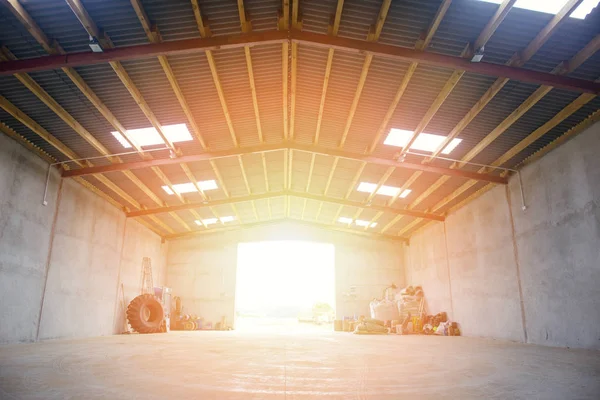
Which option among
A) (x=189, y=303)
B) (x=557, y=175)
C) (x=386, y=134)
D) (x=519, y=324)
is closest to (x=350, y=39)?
(x=386, y=134)

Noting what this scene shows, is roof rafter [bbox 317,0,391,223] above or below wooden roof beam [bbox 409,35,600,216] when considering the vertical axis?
above

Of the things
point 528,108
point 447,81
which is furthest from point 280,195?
point 528,108

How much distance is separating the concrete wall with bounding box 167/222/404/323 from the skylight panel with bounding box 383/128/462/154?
12580mm

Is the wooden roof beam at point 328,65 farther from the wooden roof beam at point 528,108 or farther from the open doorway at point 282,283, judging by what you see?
the open doorway at point 282,283

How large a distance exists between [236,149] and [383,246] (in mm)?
14112

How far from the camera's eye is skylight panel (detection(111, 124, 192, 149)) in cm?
1143

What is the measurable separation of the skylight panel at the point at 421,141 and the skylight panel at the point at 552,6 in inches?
194

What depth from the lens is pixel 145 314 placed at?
1816 centimetres

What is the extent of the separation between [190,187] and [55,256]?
5.74m

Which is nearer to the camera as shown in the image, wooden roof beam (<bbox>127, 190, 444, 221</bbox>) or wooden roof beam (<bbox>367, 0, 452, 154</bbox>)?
wooden roof beam (<bbox>367, 0, 452, 154</bbox>)

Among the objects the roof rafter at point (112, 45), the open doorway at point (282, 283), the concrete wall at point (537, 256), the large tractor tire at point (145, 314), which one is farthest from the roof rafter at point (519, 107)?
the open doorway at point (282, 283)

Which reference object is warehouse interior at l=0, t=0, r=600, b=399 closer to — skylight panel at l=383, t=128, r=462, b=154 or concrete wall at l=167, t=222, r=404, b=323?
skylight panel at l=383, t=128, r=462, b=154

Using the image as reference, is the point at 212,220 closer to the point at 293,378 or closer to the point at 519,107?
the point at 519,107

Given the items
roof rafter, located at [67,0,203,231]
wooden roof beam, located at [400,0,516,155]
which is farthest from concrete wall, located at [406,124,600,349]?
roof rafter, located at [67,0,203,231]
